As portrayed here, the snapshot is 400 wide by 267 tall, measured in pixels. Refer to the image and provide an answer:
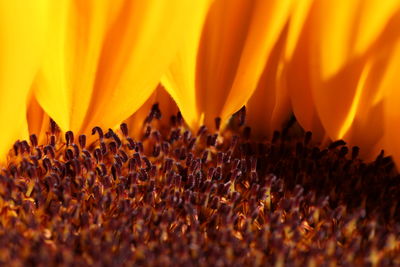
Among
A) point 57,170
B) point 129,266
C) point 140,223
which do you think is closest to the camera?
point 129,266

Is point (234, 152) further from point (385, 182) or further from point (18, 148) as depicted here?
point (18, 148)

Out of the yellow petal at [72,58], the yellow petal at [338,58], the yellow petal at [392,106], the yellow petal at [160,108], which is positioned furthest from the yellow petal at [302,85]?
the yellow petal at [72,58]

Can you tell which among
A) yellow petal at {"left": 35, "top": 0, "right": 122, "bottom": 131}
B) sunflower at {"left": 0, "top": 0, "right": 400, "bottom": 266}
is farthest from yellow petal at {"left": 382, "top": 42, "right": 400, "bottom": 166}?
yellow petal at {"left": 35, "top": 0, "right": 122, "bottom": 131}

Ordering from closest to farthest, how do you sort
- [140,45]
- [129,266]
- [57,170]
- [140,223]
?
1. [129,266]
2. [140,223]
3. [57,170]
4. [140,45]

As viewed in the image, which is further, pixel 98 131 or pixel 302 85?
pixel 302 85

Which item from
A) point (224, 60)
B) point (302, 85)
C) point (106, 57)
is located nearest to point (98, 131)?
point (106, 57)

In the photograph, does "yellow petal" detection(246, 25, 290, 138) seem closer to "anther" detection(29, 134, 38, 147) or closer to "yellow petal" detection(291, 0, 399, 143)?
"yellow petal" detection(291, 0, 399, 143)

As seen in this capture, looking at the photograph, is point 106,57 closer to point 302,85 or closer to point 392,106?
point 302,85

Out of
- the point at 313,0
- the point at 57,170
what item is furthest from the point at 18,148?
the point at 313,0
